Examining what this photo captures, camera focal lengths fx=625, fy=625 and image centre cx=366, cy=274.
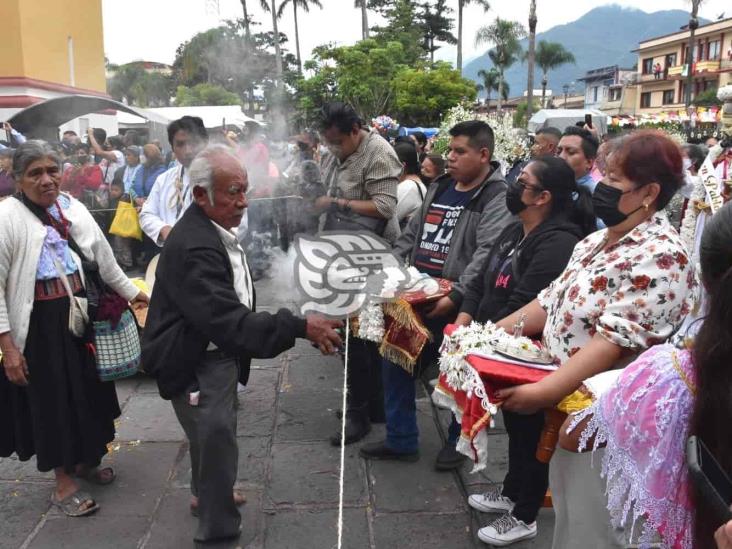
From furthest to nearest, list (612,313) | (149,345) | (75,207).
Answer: (75,207)
(149,345)
(612,313)

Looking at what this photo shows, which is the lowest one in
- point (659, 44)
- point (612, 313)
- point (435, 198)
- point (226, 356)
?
point (226, 356)

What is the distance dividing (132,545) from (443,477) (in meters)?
1.66

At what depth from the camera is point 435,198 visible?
374 cm

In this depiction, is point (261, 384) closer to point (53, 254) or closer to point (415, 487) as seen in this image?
point (415, 487)

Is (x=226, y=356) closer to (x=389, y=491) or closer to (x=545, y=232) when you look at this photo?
(x=389, y=491)

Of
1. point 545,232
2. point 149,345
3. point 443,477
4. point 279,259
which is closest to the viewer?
point 149,345

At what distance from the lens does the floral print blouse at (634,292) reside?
2074 mm

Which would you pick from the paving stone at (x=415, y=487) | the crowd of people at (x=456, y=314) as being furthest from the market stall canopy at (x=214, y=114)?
the paving stone at (x=415, y=487)

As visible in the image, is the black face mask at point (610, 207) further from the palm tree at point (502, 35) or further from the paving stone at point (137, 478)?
the palm tree at point (502, 35)

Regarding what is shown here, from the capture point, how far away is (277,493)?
134 inches

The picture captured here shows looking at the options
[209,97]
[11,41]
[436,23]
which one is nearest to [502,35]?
[436,23]

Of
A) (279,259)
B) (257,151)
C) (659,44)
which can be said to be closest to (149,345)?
(279,259)

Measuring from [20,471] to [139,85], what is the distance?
52.2m

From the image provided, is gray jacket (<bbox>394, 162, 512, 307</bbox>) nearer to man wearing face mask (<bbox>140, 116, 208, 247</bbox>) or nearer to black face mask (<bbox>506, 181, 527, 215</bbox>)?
black face mask (<bbox>506, 181, 527, 215</bbox>)
